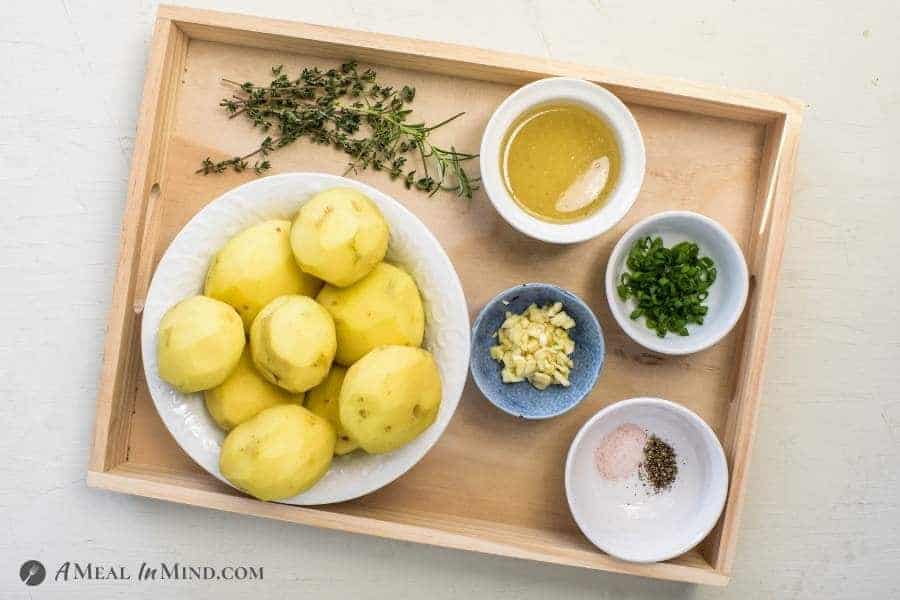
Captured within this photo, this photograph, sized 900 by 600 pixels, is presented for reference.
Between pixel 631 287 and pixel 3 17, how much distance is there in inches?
43.1

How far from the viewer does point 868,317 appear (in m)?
1.25

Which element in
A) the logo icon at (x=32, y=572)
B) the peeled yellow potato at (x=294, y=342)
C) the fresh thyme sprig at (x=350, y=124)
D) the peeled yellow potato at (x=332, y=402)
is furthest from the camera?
the logo icon at (x=32, y=572)

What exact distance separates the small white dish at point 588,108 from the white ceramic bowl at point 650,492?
0.27m

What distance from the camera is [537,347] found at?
112 centimetres

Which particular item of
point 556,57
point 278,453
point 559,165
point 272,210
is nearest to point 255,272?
point 272,210

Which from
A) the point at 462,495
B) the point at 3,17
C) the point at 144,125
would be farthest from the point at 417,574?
the point at 3,17

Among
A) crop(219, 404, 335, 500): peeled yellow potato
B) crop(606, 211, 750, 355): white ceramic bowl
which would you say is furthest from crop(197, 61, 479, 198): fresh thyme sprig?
crop(219, 404, 335, 500): peeled yellow potato

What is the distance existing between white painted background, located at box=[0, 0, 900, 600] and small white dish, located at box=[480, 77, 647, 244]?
17 centimetres

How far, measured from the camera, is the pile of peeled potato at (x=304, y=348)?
933 millimetres

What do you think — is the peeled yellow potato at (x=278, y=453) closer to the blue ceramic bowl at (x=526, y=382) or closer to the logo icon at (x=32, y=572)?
the blue ceramic bowl at (x=526, y=382)

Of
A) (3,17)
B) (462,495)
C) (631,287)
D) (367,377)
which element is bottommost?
(462,495)

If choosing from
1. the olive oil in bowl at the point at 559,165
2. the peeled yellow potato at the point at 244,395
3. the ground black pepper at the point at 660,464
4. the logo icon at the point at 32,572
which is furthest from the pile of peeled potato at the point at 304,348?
the logo icon at the point at 32,572

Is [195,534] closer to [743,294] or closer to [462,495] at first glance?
[462,495]

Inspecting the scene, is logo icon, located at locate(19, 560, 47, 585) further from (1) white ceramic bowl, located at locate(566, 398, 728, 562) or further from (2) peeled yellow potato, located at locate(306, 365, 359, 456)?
(1) white ceramic bowl, located at locate(566, 398, 728, 562)
